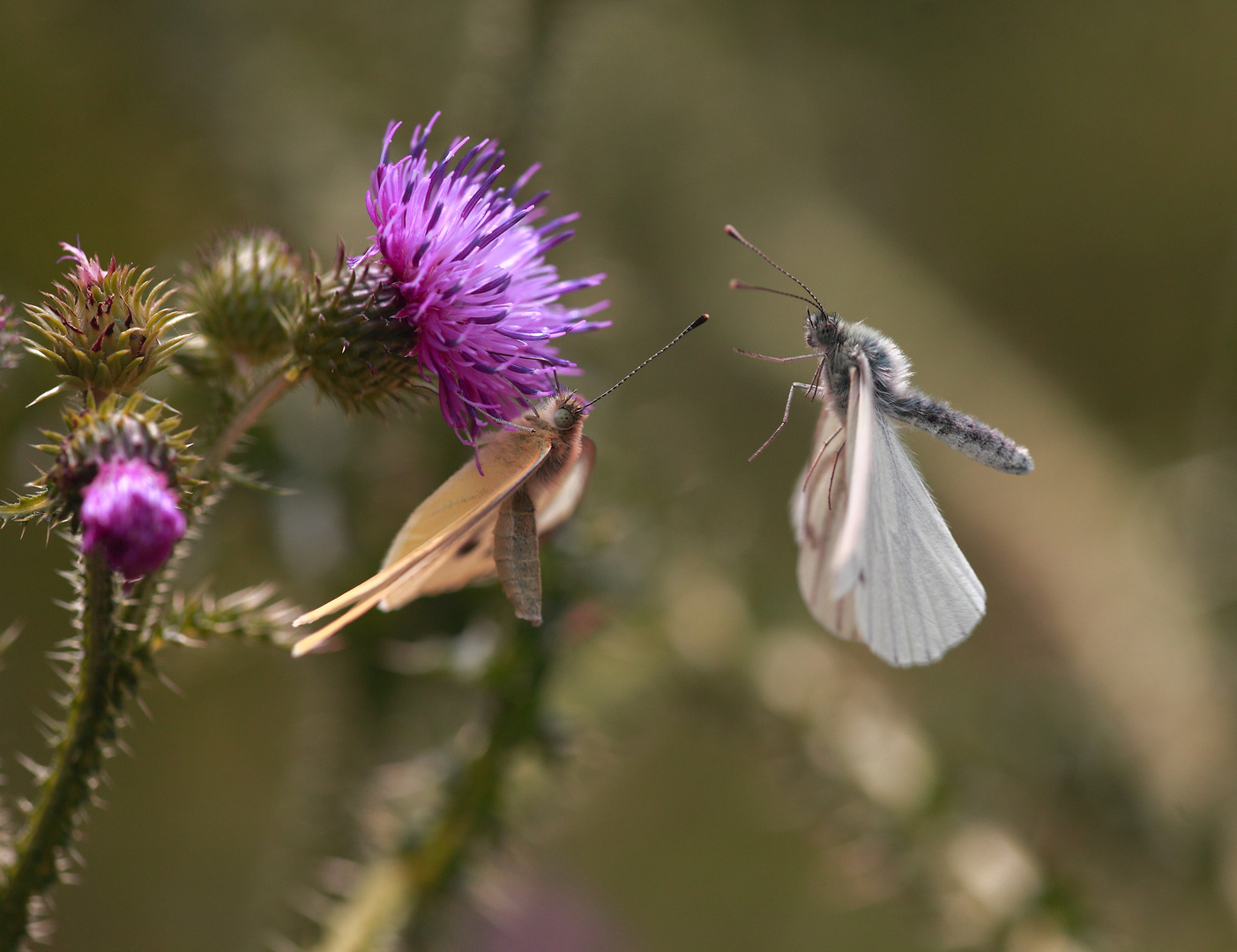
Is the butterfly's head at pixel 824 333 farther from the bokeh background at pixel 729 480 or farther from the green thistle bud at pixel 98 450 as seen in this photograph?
the green thistle bud at pixel 98 450

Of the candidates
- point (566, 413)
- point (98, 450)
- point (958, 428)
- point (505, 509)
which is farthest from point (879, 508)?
point (98, 450)

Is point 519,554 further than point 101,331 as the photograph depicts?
Yes

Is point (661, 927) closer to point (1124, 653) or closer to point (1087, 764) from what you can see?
point (1087, 764)

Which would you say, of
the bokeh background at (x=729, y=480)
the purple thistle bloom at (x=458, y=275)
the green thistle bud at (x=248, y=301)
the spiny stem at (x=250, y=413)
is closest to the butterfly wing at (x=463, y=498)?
the purple thistle bloom at (x=458, y=275)

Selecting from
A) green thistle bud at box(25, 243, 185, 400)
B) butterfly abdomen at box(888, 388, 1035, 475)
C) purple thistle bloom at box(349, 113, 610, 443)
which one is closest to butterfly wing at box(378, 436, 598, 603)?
purple thistle bloom at box(349, 113, 610, 443)

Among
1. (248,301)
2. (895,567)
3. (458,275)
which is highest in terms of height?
(895,567)

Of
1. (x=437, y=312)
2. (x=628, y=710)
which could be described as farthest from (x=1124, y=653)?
(x=437, y=312)

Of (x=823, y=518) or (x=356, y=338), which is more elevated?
(x=823, y=518)

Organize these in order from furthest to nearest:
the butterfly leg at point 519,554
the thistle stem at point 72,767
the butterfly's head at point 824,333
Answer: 1. the butterfly's head at point 824,333
2. the butterfly leg at point 519,554
3. the thistle stem at point 72,767

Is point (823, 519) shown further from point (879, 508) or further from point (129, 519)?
point (129, 519)
